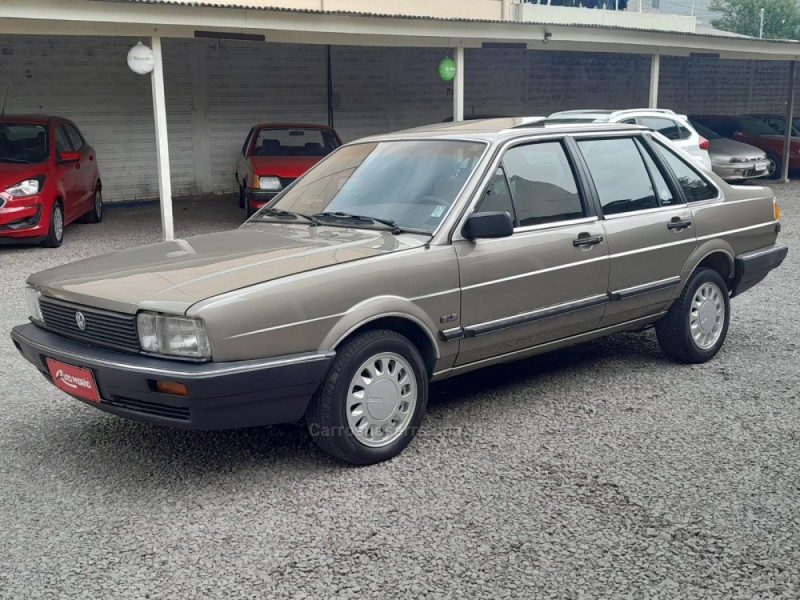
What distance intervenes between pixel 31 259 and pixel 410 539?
28.2ft

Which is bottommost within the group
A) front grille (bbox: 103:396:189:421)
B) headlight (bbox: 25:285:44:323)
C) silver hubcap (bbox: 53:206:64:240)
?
silver hubcap (bbox: 53:206:64:240)

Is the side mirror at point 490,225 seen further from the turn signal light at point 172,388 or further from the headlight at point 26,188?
the headlight at point 26,188

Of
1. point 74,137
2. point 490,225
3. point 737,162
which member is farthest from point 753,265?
point 737,162

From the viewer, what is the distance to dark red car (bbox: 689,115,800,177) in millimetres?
20703

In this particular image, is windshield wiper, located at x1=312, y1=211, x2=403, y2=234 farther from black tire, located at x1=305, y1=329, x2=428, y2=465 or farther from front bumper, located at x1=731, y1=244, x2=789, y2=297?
front bumper, located at x1=731, y1=244, x2=789, y2=297

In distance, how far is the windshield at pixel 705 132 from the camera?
19.3 meters

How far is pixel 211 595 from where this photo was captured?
3.16 meters

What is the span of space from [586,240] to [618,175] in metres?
0.65

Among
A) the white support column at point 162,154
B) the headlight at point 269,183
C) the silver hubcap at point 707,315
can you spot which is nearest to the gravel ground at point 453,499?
the silver hubcap at point 707,315

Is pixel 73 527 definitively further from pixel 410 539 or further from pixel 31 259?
pixel 31 259

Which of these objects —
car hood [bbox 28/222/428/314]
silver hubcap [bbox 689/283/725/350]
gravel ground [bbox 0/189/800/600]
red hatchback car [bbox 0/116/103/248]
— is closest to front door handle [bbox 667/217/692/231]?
silver hubcap [bbox 689/283/725/350]

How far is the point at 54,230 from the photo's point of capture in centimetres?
1141

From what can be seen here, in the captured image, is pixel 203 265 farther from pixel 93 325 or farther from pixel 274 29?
pixel 274 29

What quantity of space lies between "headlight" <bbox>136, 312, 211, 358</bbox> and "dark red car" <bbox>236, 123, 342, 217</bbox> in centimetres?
878
